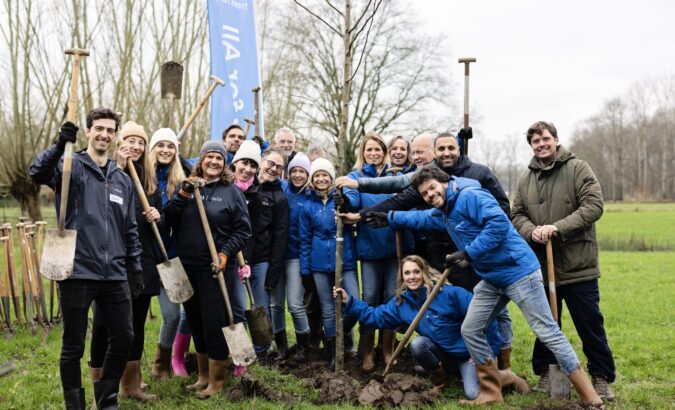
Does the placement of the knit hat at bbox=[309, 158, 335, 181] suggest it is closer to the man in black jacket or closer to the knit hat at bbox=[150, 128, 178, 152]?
the knit hat at bbox=[150, 128, 178, 152]

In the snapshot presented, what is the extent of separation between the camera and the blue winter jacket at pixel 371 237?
559 cm

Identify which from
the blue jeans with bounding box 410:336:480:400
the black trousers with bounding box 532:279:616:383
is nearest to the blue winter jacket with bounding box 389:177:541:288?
the black trousers with bounding box 532:279:616:383

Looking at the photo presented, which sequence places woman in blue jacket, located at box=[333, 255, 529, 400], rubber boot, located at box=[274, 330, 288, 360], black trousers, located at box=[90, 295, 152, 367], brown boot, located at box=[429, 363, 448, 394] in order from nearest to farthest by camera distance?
black trousers, located at box=[90, 295, 152, 367], woman in blue jacket, located at box=[333, 255, 529, 400], brown boot, located at box=[429, 363, 448, 394], rubber boot, located at box=[274, 330, 288, 360]

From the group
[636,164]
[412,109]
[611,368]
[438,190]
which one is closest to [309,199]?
[438,190]

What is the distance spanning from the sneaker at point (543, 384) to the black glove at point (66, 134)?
4143mm

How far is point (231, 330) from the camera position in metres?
4.79

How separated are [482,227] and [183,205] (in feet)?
7.92

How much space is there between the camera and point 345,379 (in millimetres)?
4902

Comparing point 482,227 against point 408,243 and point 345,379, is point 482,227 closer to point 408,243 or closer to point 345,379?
point 408,243

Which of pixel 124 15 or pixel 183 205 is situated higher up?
pixel 124 15

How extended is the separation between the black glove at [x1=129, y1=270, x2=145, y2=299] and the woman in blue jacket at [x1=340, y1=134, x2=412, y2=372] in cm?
205

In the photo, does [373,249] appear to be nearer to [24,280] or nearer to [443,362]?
[443,362]

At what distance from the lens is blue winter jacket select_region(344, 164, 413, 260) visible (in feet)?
18.3

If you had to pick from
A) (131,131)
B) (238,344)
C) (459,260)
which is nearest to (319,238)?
(238,344)
